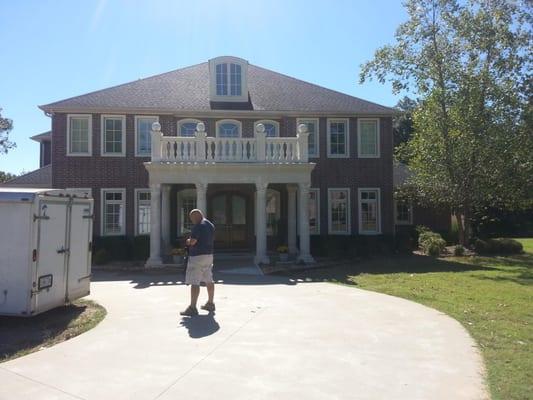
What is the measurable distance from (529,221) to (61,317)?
32195 millimetres

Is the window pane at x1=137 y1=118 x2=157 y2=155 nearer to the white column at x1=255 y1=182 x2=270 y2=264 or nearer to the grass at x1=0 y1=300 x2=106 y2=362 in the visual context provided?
the white column at x1=255 y1=182 x2=270 y2=264

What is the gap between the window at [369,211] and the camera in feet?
68.3

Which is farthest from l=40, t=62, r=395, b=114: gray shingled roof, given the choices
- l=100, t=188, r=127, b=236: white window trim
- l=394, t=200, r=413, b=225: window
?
l=394, t=200, r=413, b=225: window

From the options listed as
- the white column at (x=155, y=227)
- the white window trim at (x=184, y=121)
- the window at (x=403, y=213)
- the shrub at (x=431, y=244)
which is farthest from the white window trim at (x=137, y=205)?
the window at (x=403, y=213)

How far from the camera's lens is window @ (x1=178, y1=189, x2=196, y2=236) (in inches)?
795

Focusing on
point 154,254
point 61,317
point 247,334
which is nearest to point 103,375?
point 247,334

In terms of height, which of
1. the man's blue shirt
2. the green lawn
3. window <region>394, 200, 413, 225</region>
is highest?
window <region>394, 200, 413, 225</region>

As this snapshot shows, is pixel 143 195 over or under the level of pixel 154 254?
over

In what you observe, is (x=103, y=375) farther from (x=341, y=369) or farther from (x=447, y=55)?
(x=447, y=55)

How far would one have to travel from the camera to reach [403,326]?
7.52m

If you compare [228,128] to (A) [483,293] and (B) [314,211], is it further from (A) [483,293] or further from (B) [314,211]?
(A) [483,293]

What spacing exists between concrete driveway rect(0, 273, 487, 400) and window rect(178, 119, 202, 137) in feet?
36.9

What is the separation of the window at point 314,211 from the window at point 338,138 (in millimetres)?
1779

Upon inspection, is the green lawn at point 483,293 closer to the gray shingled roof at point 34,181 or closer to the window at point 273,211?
the window at point 273,211
